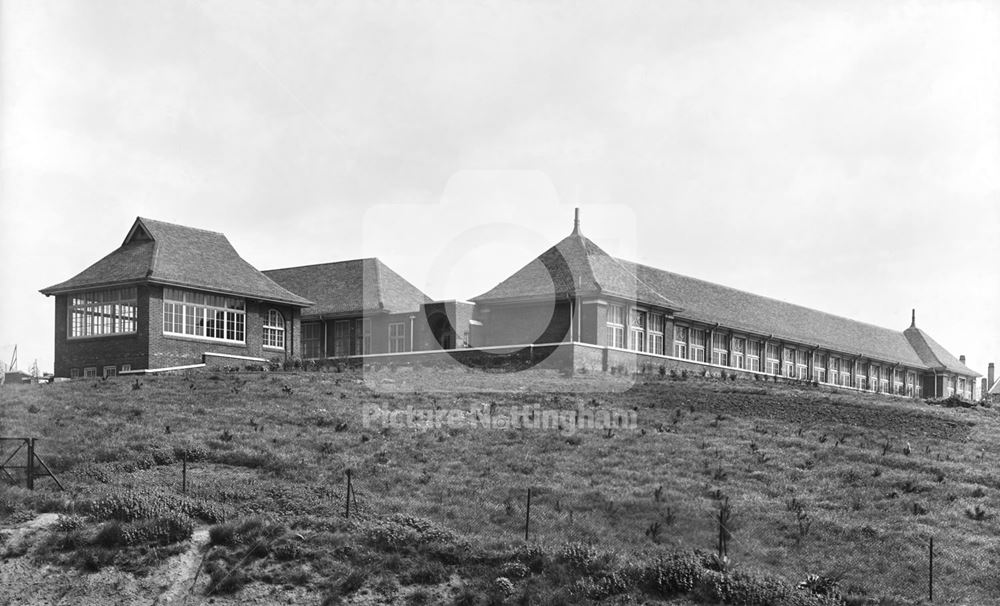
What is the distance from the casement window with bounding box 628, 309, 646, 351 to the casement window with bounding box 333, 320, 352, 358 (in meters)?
14.0

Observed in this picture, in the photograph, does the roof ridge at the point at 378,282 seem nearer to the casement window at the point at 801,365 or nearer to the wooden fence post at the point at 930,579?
the casement window at the point at 801,365

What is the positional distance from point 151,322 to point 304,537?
24445mm

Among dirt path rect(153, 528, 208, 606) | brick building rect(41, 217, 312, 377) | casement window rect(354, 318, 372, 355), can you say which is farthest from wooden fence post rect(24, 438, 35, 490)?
casement window rect(354, 318, 372, 355)

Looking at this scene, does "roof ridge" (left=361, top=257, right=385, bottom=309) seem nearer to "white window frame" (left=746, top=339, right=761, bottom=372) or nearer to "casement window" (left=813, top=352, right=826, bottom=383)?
"white window frame" (left=746, top=339, right=761, bottom=372)

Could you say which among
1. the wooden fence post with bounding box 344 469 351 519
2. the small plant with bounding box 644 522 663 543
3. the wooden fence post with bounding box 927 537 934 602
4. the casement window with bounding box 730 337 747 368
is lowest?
the wooden fence post with bounding box 927 537 934 602

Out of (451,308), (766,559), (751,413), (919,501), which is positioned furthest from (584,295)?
(766,559)

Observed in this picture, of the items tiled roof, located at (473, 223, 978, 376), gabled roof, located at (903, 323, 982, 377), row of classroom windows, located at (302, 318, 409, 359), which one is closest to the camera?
tiled roof, located at (473, 223, 978, 376)

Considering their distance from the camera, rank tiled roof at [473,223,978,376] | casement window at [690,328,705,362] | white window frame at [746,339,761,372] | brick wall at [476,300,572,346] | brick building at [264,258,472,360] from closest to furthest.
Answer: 1. brick wall at [476,300,572,346]
2. tiled roof at [473,223,978,376]
3. brick building at [264,258,472,360]
4. casement window at [690,328,705,362]
5. white window frame at [746,339,761,372]

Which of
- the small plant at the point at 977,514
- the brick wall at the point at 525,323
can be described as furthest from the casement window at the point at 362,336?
the small plant at the point at 977,514

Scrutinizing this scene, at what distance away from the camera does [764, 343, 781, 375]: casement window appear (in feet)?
204

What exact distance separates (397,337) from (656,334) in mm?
11879

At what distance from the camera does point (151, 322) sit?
141 ft

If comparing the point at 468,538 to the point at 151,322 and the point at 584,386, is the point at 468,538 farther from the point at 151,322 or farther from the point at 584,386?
the point at 151,322

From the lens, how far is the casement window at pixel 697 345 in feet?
181
